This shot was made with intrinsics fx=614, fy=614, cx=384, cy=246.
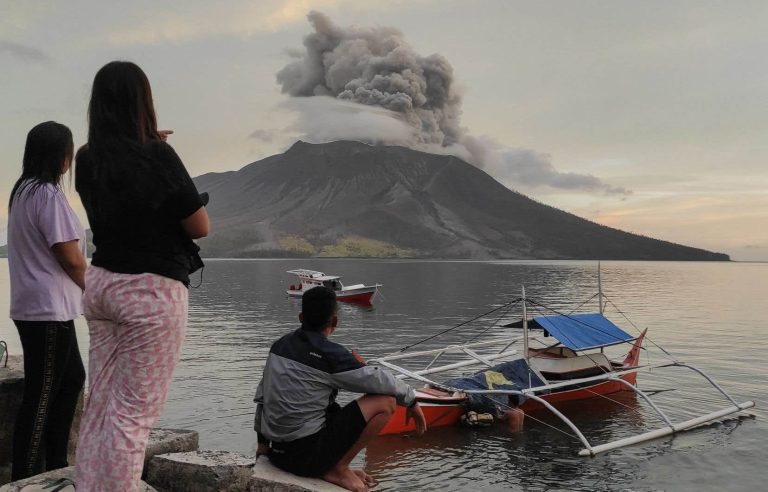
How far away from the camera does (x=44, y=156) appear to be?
4.66m

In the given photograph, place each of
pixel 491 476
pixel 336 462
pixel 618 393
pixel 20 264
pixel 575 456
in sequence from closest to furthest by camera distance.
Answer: pixel 20 264 → pixel 336 462 → pixel 491 476 → pixel 575 456 → pixel 618 393

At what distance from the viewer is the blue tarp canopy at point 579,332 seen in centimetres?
1570

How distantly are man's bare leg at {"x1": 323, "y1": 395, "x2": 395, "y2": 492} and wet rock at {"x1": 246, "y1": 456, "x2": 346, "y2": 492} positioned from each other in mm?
109

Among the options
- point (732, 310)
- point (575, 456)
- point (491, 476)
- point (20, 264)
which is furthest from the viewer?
point (732, 310)

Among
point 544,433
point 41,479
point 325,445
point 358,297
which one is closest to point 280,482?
point 325,445

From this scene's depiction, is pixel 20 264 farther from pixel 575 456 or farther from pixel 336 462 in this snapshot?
pixel 575 456

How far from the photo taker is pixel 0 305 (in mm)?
56469

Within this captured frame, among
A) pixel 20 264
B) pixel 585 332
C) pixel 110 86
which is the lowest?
pixel 585 332

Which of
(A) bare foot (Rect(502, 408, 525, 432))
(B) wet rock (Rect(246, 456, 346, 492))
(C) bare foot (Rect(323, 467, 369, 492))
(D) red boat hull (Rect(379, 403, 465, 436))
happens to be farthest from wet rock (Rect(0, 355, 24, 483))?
(A) bare foot (Rect(502, 408, 525, 432))

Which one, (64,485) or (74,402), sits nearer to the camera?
(64,485)

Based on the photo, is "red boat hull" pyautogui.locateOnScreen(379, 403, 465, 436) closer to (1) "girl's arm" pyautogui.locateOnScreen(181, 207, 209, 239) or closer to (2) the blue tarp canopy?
(2) the blue tarp canopy

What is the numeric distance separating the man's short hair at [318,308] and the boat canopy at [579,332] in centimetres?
1115

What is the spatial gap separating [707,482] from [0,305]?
60.9m

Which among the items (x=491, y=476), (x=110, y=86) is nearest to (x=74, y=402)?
(x=110, y=86)
